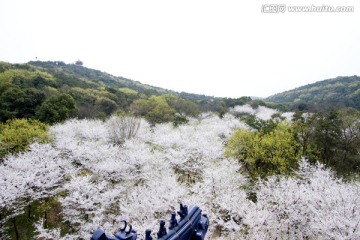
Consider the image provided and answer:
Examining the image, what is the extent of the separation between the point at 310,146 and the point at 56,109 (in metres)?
28.6

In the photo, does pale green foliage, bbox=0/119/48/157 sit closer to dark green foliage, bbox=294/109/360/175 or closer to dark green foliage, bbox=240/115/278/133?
dark green foliage, bbox=240/115/278/133

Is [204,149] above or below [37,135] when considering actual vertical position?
below

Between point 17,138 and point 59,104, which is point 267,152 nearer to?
point 17,138

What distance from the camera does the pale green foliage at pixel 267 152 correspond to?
734 inches

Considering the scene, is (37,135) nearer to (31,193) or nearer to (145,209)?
(31,193)

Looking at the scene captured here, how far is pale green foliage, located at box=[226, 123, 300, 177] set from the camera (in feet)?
61.2

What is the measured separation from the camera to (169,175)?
16.3 metres

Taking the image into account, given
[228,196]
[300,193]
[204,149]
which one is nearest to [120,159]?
[204,149]

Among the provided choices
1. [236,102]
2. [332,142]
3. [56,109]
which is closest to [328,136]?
[332,142]

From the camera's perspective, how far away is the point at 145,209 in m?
12.7

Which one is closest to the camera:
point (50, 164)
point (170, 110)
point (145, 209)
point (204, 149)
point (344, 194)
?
point (344, 194)

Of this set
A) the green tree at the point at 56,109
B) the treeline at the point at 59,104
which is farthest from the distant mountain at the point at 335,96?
the green tree at the point at 56,109

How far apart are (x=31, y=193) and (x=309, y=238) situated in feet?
51.7

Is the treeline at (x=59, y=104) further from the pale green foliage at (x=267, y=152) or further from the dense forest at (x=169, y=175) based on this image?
the pale green foliage at (x=267, y=152)
